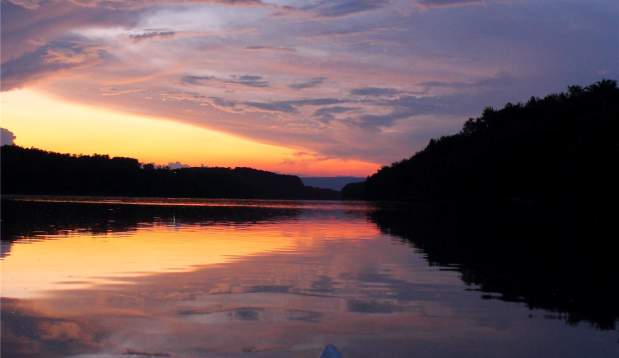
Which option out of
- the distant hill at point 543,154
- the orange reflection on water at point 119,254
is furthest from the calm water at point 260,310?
the distant hill at point 543,154

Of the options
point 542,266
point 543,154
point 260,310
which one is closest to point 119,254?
point 260,310

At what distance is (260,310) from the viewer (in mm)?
13977

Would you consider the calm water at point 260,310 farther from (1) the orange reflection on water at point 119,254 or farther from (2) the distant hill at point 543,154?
(2) the distant hill at point 543,154

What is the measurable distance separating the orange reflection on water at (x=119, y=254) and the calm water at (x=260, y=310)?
64mm

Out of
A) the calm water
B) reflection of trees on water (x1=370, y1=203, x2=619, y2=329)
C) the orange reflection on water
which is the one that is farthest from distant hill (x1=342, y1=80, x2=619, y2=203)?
the calm water

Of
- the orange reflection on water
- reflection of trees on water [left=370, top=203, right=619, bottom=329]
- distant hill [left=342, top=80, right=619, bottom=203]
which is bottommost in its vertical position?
reflection of trees on water [left=370, top=203, right=619, bottom=329]

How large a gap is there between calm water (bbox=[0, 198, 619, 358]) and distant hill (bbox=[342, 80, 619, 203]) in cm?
4242

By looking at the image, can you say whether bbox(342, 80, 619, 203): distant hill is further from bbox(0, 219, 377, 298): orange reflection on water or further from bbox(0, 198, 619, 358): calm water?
bbox(0, 198, 619, 358): calm water

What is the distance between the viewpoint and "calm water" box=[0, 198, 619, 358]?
1105 centimetres

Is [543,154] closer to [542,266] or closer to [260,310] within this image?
[542,266]

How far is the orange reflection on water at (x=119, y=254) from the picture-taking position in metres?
17.6

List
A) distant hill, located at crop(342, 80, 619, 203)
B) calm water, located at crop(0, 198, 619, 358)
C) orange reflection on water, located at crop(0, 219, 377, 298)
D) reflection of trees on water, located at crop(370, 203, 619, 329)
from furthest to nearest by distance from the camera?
distant hill, located at crop(342, 80, 619, 203) → orange reflection on water, located at crop(0, 219, 377, 298) → reflection of trees on water, located at crop(370, 203, 619, 329) → calm water, located at crop(0, 198, 619, 358)

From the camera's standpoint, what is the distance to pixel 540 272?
21.0 meters

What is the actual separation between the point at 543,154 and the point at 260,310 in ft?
232
